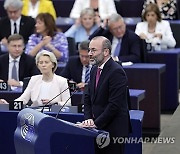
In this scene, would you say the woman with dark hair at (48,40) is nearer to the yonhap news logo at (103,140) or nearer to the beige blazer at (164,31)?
the beige blazer at (164,31)

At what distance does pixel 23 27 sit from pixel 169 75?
7.32ft

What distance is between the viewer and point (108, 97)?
5.25m

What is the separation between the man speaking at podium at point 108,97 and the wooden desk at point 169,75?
383 cm

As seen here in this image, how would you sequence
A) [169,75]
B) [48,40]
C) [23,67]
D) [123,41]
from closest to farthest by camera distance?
[23,67], [123,41], [48,40], [169,75]

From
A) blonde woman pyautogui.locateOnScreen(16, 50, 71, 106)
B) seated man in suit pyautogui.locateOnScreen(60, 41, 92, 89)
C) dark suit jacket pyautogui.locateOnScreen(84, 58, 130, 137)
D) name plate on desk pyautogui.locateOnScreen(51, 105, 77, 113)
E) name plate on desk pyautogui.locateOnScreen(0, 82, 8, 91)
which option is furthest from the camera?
seated man in suit pyautogui.locateOnScreen(60, 41, 92, 89)

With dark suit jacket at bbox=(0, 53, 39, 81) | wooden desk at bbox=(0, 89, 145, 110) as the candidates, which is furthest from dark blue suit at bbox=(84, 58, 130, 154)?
dark suit jacket at bbox=(0, 53, 39, 81)

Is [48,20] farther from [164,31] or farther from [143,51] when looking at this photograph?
[164,31]

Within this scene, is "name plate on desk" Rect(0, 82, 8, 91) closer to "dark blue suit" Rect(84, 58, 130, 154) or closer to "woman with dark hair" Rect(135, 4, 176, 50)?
"dark blue suit" Rect(84, 58, 130, 154)

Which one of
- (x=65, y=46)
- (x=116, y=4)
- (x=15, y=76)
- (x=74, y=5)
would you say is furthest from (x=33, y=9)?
(x=15, y=76)

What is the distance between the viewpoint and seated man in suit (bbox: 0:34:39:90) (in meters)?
8.12

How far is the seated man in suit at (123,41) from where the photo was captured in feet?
28.6

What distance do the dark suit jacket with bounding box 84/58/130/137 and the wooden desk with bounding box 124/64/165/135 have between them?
294 centimetres

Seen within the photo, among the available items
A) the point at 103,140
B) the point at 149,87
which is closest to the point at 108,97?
the point at 103,140

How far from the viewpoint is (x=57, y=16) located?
11609 millimetres
